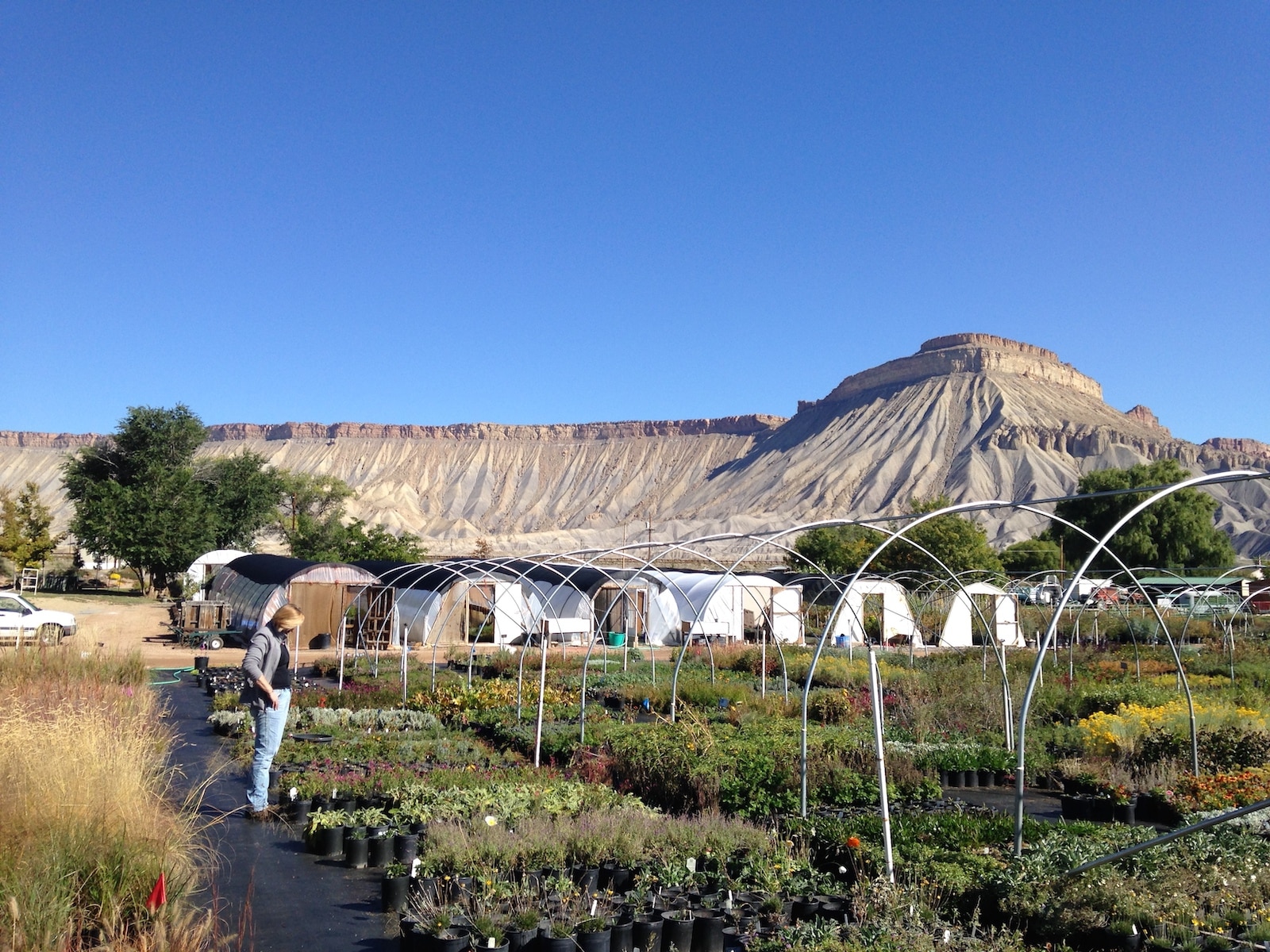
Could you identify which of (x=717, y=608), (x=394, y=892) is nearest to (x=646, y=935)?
(x=394, y=892)

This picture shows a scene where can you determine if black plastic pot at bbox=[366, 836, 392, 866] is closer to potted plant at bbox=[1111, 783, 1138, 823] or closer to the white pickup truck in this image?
potted plant at bbox=[1111, 783, 1138, 823]

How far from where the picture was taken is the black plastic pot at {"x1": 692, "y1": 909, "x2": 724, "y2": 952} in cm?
630

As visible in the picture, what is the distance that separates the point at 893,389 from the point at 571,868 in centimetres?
12661

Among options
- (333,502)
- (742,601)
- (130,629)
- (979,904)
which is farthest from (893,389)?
(979,904)

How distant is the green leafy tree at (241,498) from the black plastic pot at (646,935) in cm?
4992

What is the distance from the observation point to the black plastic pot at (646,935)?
20.3 ft

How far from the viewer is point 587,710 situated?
16750mm

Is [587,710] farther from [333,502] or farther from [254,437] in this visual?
[254,437]

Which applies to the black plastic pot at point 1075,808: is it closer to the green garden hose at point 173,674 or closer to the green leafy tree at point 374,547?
the green garden hose at point 173,674

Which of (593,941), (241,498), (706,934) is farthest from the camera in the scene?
(241,498)

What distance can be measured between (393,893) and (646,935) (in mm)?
2004

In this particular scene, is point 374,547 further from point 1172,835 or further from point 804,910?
point 1172,835

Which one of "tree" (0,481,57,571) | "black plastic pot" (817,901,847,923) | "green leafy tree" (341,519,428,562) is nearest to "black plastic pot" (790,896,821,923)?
"black plastic pot" (817,901,847,923)

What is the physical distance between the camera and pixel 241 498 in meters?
54.5
